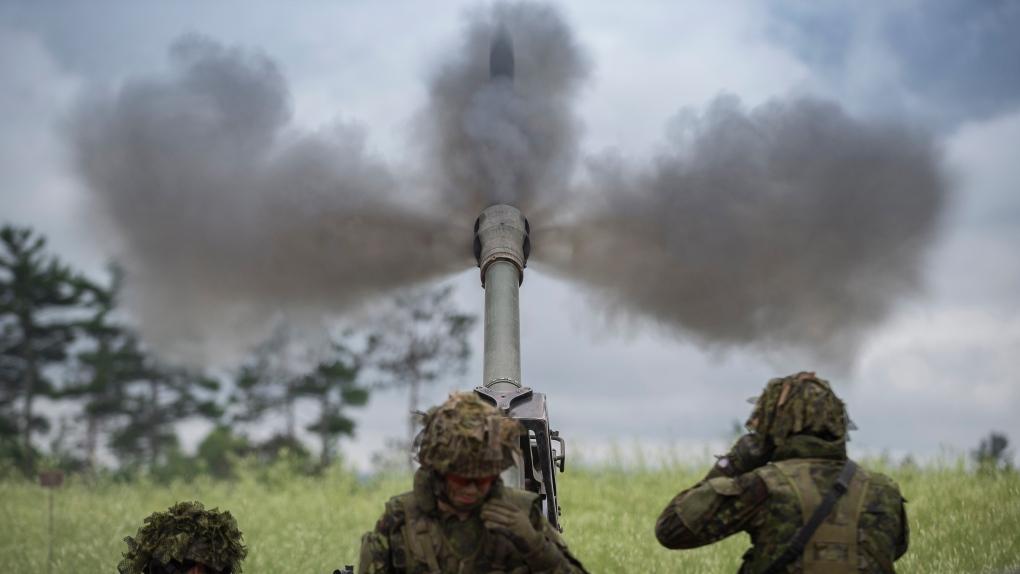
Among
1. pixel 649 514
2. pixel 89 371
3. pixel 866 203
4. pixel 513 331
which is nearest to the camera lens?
pixel 513 331

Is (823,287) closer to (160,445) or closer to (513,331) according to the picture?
(513,331)

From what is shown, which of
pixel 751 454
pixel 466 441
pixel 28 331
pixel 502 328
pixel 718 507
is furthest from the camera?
pixel 28 331

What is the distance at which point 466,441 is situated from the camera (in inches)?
166

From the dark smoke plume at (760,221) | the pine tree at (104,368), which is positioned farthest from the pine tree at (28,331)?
the dark smoke plume at (760,221)

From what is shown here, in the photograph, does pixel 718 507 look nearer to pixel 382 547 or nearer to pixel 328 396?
pixel 382 547

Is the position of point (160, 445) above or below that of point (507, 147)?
above

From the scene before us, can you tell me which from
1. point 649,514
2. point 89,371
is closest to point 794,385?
point 649,514

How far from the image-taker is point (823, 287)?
10.8 metres

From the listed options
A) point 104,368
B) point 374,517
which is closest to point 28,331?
point 104,368

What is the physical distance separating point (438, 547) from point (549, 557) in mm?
482

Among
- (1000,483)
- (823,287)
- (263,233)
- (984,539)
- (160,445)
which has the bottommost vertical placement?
(984,539)

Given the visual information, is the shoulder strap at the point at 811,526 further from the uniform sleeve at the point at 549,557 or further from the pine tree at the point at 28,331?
the pine tree at the point at 28,331

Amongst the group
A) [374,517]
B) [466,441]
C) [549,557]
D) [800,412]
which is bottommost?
[549,557]

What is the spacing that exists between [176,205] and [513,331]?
505 centimetres
